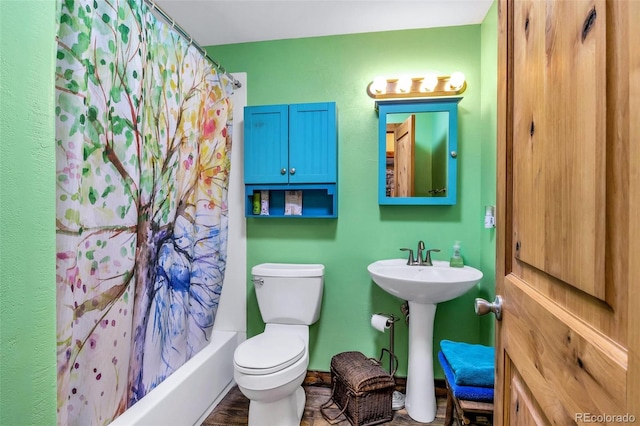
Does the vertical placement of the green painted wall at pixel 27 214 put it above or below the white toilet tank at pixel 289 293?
above

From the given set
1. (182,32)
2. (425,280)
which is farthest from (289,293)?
(182,32)

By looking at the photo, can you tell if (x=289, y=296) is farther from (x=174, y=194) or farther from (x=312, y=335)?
(x=174, y=194)

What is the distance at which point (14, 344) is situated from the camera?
0.66 metres

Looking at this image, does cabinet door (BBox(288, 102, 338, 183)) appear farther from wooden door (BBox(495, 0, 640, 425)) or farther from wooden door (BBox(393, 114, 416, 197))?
wooden door (BBox(495, 0, 640, 425))

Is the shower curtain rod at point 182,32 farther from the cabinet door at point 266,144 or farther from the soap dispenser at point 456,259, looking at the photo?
the soap dispenser at point 456,259

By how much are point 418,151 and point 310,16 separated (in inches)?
39.6

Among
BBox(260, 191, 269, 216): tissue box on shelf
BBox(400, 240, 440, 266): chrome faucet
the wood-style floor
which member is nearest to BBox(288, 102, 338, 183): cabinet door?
BBox(260, 191, 269, 216): tissue box on shelf

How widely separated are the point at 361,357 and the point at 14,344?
62.9 inches

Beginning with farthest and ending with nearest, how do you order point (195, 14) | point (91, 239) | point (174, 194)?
point (195, 14) → point (174, 194) → point (91, 239)

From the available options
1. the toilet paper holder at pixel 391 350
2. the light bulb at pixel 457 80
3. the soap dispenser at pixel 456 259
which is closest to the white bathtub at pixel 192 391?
the toilet paper holder at pixel 391 350

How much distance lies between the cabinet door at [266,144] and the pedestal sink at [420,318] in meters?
0.86

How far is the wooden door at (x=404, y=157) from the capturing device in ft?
6.31

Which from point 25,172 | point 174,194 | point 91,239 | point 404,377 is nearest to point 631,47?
point 25,172

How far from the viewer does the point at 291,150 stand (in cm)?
199
